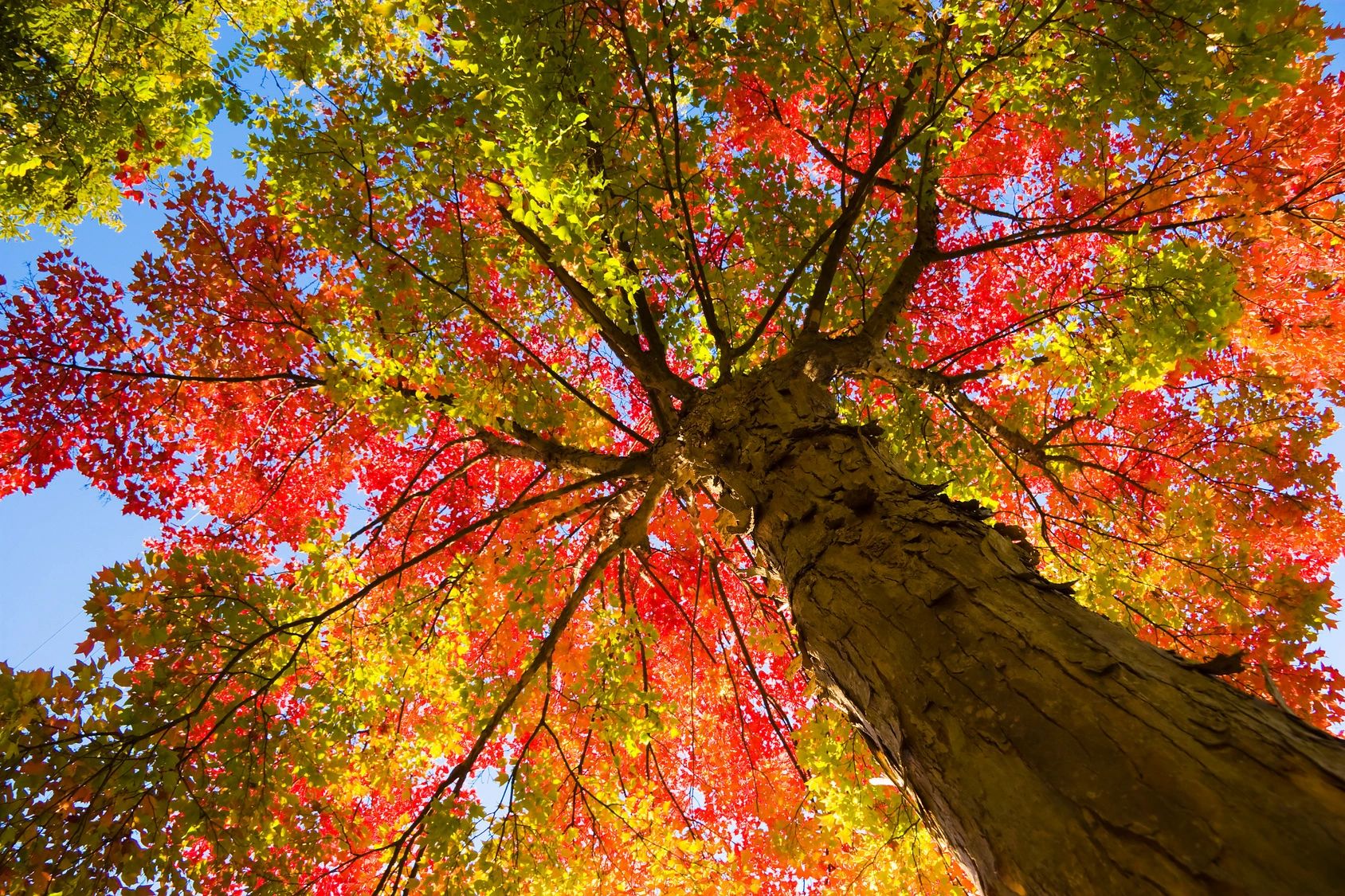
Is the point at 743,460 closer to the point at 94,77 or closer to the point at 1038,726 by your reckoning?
the point at 1038,726

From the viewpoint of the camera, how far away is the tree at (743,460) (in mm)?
→ 1408

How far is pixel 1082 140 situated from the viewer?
10.9ft

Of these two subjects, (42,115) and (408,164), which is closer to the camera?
(408,164)

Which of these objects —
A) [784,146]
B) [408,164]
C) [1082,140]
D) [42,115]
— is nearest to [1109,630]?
[1082,140]

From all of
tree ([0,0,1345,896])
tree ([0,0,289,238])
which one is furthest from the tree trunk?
tree ([0,0,289,238])

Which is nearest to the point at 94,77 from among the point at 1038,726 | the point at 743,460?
the point at 743,460

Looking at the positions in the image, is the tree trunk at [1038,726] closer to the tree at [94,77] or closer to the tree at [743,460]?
the tree at [743,460]

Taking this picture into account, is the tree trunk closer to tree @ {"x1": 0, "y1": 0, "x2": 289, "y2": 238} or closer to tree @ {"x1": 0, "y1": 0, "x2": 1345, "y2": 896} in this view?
tree @ {"x1": 0, "y1": 0, "x2": 1345, "y2": 896}

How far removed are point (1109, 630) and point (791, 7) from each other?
339 centimetres

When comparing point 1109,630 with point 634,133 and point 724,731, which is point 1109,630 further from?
point 724,731

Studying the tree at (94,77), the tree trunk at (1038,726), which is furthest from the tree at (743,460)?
the tree at (94,77)

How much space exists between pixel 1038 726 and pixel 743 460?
1781 millimetres

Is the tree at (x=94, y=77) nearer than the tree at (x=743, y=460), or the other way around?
the tree at (x=743, y=460)

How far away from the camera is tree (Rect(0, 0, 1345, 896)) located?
1408 mm
